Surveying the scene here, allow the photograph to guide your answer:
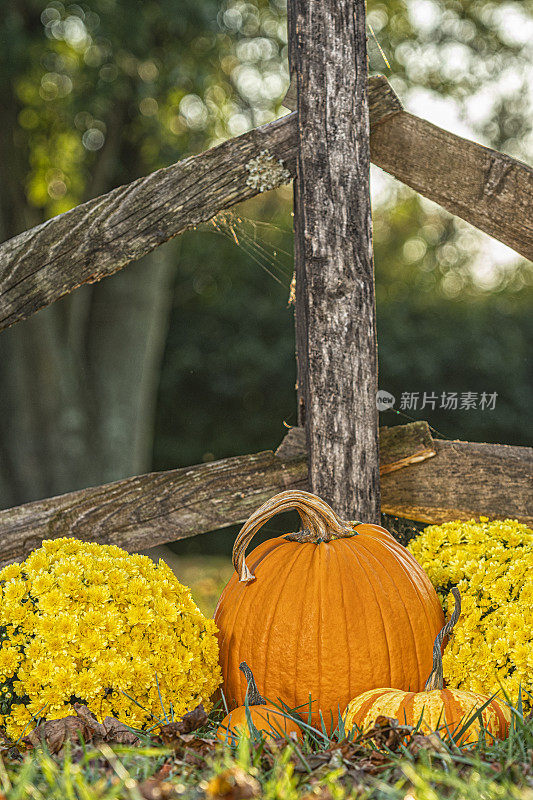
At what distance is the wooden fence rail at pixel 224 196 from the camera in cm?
181

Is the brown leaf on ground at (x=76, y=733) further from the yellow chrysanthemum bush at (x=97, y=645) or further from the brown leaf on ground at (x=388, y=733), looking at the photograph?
the brown leaf on ground at (x=388, y=733)

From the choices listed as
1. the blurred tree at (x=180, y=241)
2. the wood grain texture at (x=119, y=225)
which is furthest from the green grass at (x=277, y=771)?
the blurred tree at (x=180, y=241)

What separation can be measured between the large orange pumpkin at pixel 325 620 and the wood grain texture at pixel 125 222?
2.53ft

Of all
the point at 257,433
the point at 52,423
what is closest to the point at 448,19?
the point at 257,433

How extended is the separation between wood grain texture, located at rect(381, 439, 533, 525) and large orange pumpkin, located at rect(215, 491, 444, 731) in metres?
A: 0.39

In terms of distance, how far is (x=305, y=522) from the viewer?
180cm

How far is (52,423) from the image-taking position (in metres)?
4.55

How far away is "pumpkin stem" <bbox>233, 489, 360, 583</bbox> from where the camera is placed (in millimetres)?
1675

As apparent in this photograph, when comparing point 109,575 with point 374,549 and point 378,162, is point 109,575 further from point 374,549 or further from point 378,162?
point 378,162

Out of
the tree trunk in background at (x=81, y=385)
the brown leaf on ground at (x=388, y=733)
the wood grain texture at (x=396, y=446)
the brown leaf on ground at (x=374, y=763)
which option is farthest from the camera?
the tree trunk in background at (x=81, y=385)

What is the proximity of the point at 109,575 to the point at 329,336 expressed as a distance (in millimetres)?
841

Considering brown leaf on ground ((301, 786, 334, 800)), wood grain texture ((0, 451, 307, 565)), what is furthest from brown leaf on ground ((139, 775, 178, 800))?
wood grain texture ((0, 451, 307, 565))

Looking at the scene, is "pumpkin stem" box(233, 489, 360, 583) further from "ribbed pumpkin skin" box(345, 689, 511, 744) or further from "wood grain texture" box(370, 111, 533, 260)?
"wood grain texture" box(370, 111, 533, 260)

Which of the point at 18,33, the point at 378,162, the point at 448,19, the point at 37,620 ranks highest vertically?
the point at 448,19
